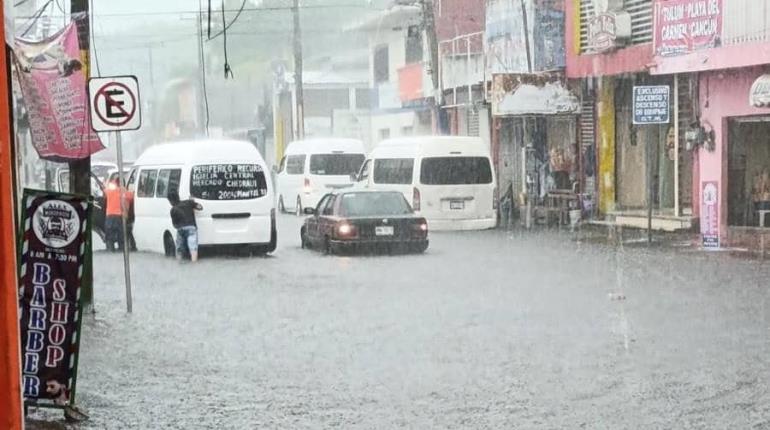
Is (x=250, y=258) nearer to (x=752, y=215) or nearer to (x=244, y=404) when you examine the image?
(x=752, y=215)

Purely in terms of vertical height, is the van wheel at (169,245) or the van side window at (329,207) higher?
the van side window at (329,207)

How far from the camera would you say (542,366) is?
1076cm

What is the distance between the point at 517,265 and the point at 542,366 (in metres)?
9.69

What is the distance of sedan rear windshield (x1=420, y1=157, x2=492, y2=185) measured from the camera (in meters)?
27.7

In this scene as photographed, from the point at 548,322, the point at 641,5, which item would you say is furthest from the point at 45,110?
the point at 641,5

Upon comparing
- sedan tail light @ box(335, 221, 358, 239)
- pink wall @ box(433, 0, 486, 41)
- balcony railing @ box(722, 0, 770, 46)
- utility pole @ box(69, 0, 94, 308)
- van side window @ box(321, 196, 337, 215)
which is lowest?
sedan tail light @ box(335, 221, 358, 239)

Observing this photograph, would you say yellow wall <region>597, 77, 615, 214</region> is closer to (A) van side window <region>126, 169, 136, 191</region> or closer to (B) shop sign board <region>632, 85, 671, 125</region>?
(B) shop sign board <region>632, 85, 671, 125</region>

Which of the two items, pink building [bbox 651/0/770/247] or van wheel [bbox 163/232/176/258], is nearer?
pink building [bbox 651/0/770/247]

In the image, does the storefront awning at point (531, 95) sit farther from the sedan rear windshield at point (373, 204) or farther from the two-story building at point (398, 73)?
the two-story building at point (398, 73)

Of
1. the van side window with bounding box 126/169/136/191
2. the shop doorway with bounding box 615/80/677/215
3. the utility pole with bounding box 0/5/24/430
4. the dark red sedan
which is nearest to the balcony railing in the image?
the shop doorway with bounding box 615/80/677/215

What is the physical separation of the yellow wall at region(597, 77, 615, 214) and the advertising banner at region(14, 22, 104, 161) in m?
17.7

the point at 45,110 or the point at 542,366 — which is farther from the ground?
the point at 45,110

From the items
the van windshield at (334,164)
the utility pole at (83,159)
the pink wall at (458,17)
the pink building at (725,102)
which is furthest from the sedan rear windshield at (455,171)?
the pink wall at (458,17)

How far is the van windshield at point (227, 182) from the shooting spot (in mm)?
21938
